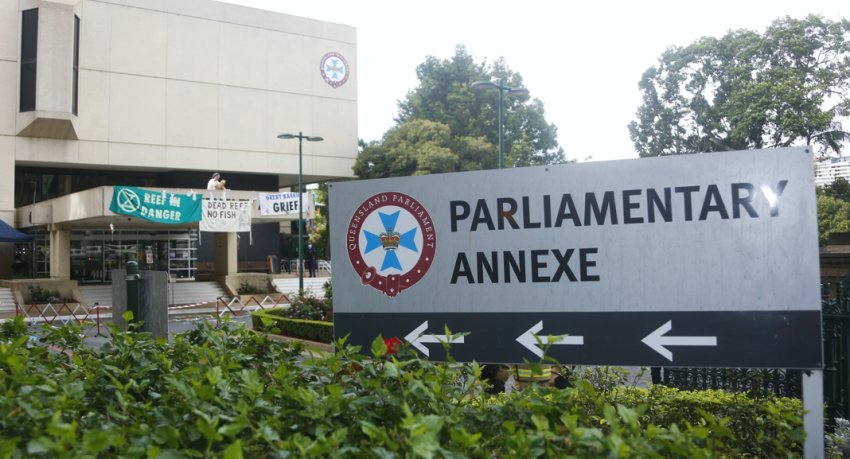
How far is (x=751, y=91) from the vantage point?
45.5 meters

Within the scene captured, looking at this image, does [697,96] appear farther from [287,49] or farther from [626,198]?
[626,198]

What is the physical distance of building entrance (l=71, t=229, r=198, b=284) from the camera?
39750mm

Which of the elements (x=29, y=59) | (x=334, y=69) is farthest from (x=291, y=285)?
(x=29, y=59)

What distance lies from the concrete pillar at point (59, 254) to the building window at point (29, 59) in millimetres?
6367

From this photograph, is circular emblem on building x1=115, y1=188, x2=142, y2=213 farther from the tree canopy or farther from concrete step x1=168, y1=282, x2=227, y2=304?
the tree canopy

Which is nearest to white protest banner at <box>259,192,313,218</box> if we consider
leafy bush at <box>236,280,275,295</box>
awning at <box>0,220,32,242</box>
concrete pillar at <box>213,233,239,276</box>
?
concrete pillar at <box>213,233,239,276</box>

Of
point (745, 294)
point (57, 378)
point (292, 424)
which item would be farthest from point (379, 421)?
point (745, 294)

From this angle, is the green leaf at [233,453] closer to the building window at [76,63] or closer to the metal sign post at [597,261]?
the metal sign post at [597,261]

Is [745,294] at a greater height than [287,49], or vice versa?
[287,49]

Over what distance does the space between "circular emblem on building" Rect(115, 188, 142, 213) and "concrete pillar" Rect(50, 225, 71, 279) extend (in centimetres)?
877

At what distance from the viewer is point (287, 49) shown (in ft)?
151

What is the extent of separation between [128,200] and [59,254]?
9.62 meters

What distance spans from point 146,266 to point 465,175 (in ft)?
129

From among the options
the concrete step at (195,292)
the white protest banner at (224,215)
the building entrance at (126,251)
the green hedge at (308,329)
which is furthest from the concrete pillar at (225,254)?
the green hedge at (308,329)
